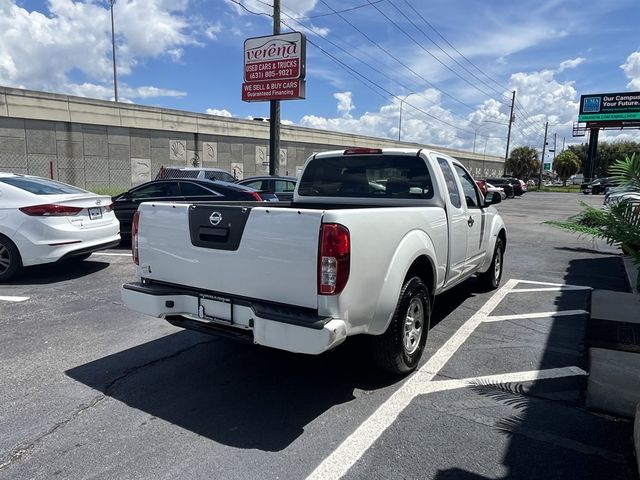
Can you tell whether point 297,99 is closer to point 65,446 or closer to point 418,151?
point 418,151

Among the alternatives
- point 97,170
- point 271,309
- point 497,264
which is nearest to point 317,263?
point 271,309

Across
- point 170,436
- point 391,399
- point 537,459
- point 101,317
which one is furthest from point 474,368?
point 101,317

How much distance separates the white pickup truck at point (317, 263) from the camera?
304cm

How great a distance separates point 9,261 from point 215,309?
4991 mm

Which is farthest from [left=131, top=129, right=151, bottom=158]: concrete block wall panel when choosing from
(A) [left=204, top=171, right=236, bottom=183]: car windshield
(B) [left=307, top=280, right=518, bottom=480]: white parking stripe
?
(B) [left=307, top=280, right=518, bottom=480]: white parking stripe

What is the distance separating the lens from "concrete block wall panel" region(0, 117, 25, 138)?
69.2 feet

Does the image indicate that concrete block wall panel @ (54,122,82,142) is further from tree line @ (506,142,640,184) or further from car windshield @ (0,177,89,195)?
tree line @ (506,142,640,184)

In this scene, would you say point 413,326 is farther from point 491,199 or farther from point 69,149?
point 69,149

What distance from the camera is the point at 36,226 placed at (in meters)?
6.73

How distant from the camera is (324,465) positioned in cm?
279

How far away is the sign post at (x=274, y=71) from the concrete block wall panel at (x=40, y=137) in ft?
34.7

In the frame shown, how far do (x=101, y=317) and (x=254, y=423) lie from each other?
9.98 ft

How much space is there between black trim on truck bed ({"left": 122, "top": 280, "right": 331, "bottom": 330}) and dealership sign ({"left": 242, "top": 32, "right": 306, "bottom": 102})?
589 inches

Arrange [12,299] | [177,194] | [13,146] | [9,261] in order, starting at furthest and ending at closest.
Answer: [13,146], [177,194], [9,261], [12,299]
